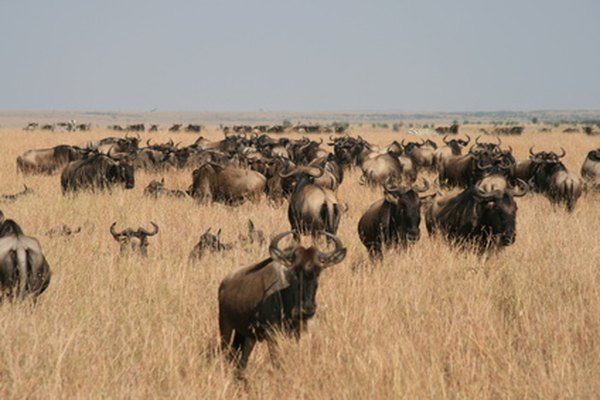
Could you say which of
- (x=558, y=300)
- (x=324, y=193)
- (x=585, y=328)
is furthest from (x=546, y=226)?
(x=585, y=328)

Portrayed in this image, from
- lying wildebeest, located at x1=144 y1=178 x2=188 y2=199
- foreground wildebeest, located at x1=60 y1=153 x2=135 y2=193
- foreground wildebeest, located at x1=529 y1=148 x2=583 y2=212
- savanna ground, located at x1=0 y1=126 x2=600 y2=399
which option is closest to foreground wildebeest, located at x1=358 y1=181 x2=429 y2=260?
savanna ground, located at x1=0 y1=126 x2=600 y2=399

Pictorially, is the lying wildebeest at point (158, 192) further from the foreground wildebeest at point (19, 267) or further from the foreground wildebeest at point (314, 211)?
the foreground wildebeest at point (19, 267)

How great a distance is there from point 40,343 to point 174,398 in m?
1.28

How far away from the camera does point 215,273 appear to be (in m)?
7.68

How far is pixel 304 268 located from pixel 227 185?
1036 cm

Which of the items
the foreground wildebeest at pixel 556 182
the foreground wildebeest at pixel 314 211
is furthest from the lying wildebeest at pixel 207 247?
the foreground wildebeest at pixel 556 182

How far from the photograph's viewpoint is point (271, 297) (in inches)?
203

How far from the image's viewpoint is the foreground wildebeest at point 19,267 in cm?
615

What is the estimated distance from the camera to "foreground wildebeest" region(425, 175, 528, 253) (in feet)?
29.9

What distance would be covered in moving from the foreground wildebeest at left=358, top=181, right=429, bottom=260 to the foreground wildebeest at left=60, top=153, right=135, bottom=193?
8.18 metres

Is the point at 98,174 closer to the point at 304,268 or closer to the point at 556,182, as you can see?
the point at 556,182

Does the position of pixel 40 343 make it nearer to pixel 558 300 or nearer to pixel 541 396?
pixel 541 396

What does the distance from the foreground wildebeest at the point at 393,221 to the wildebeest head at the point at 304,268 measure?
3805mm

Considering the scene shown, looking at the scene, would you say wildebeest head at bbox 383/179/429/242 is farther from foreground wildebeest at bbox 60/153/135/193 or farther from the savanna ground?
foreground wildebeest at bbox 60/153/135/193
